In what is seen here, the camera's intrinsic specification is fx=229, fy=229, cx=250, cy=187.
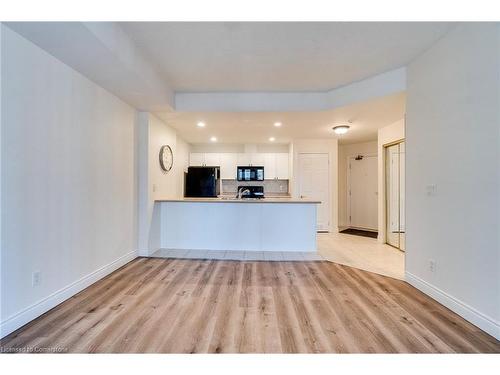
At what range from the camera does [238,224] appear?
13.2 feet

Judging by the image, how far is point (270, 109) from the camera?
359cm

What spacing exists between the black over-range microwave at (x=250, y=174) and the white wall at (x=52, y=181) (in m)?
3.26

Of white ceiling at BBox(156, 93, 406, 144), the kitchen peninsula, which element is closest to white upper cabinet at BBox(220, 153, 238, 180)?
white ceiling at BBox(156, 93, 406, 144)

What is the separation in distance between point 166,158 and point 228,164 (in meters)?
2.07

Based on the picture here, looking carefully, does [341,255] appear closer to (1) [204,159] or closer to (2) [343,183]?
(2) [343,183]

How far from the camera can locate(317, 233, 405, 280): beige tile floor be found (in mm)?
3191

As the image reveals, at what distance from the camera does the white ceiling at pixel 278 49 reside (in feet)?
6.95

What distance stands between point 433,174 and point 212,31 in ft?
8.55

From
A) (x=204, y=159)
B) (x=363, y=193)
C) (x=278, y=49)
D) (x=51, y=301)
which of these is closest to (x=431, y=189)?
(x=278, y=49)

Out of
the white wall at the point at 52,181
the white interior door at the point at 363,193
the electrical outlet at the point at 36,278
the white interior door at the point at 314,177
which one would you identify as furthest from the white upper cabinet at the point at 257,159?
the electrical outlet at the point at 36,278

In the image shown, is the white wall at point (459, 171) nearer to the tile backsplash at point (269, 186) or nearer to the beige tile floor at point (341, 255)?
the beige tile floor at point (341, 255)
